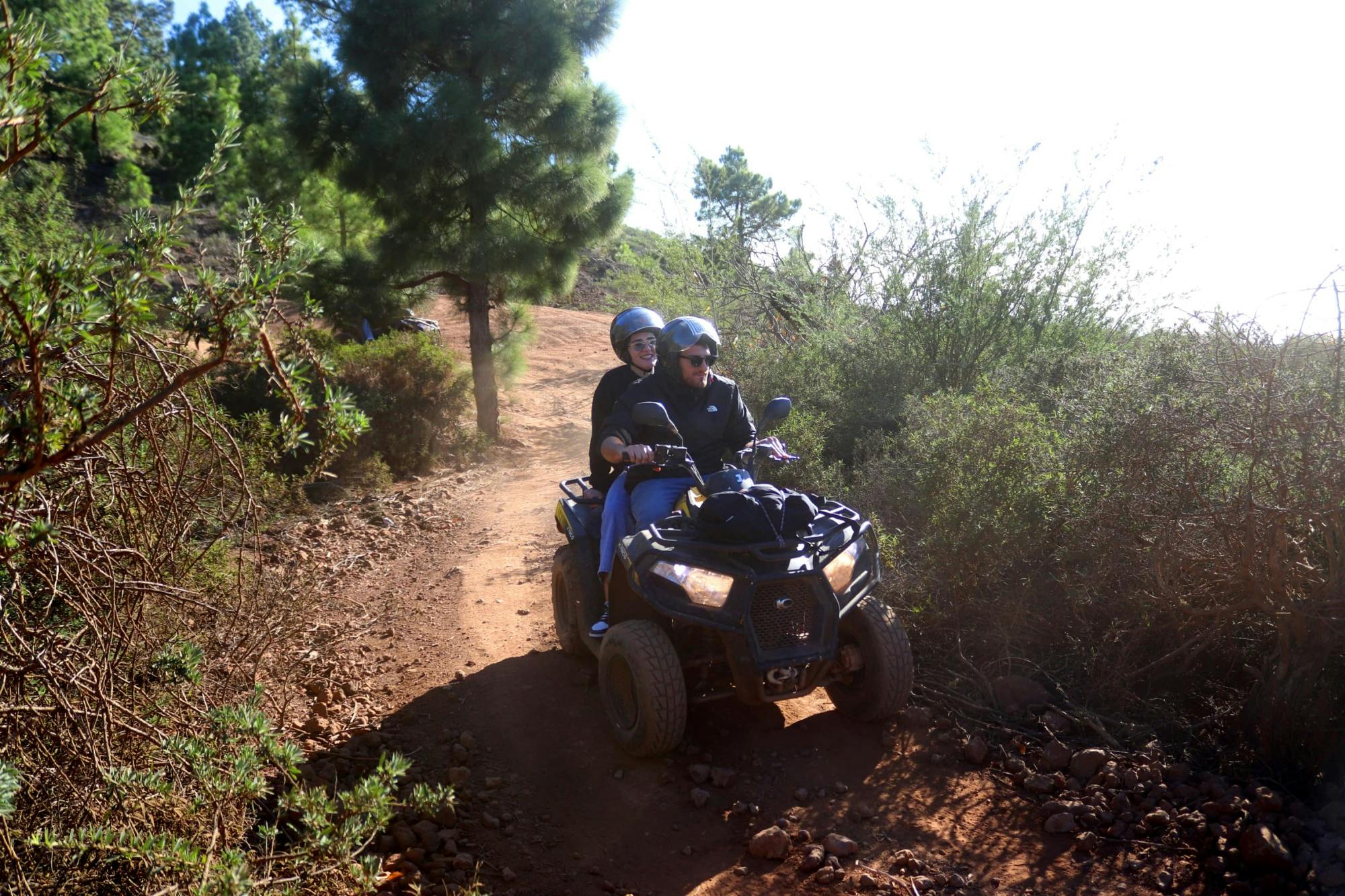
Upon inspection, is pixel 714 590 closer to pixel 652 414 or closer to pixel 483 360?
pixel 652 414

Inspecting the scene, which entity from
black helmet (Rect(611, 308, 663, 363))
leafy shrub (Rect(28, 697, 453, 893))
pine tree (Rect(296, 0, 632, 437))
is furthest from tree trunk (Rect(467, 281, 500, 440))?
leafy shrub (Rect(28, 697, 453, 893))

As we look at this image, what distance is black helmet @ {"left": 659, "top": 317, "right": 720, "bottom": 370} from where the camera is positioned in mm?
4938

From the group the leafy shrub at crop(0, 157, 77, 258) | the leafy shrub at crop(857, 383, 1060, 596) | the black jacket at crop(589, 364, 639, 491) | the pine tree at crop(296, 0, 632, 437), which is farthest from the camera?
the pine tree at crop(296, 0, 632, 437)

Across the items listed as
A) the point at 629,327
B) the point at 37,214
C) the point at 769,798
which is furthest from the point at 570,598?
the point at 37,214

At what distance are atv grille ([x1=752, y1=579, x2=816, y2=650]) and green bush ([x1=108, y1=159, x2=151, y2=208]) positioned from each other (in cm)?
2989

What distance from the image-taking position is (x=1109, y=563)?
493cm

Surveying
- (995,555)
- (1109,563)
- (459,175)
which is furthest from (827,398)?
(459,175)

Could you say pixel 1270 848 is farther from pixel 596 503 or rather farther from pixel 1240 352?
pixel 596 503

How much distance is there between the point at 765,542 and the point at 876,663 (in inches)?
33.8

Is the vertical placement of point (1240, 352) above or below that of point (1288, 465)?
above

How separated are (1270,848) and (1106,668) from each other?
5.06ft

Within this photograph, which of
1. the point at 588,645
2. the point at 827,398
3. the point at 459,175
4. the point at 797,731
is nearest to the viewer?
the point at 797,731

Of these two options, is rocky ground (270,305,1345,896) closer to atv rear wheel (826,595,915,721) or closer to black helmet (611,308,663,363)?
atv rear wheel (826,595,915,721)

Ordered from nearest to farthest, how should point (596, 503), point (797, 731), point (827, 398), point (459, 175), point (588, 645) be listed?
1. point (797, 731)
2. point (588, 645)
3. point (596, 503)
4. point (827, 398)
5. point (459, 175)
